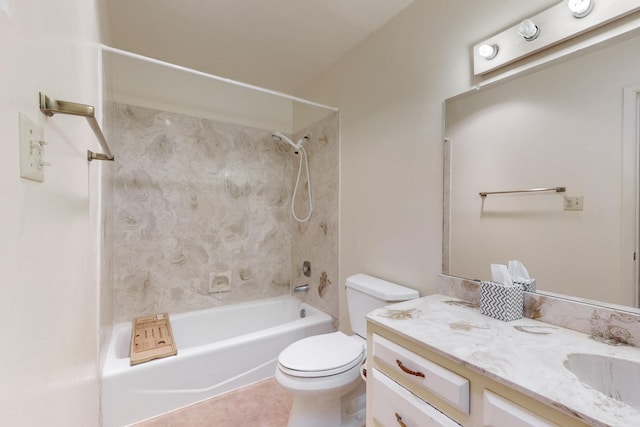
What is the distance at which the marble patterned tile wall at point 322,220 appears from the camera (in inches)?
88.4

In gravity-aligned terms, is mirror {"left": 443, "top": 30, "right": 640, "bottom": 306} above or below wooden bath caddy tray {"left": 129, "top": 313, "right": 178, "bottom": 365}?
above

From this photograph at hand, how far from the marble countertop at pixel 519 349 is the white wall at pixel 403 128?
445mm

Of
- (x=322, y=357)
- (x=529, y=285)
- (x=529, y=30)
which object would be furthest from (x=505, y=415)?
(x=529, y=30)

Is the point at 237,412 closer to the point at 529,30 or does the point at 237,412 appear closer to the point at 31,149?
the point at 31,149

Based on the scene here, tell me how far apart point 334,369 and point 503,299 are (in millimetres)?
810

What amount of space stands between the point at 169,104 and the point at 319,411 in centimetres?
247

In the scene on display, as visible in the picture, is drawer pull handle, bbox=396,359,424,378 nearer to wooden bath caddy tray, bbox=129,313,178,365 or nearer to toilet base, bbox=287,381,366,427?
toilet base, bbox=287,381,366,427

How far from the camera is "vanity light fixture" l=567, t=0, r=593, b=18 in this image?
973 mm

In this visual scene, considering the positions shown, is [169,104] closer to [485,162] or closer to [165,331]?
[165,331]

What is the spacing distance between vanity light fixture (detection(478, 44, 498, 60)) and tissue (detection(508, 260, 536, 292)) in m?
0.90

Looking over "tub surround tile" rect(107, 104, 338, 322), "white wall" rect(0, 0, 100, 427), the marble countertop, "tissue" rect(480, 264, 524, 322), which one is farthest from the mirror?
"white wall" rect(0, 0, 100, 427)

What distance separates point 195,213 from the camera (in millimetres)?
2439

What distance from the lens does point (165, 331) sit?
2.02 metres

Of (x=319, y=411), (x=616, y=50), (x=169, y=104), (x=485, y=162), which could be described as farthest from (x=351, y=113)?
(x=319, y=411)
